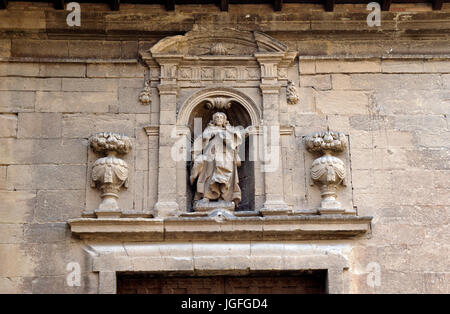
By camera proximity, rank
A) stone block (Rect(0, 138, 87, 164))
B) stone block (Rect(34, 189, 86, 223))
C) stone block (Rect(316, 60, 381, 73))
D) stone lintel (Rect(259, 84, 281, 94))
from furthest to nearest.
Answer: stone block (Rect(316, 60, 381, 73)) < stone lintel (Rect(259, 84, 281, 94)) < stone block (Rect(0, 138, 87, 164)) < stone block (Rect(34, 189, 86, 223))

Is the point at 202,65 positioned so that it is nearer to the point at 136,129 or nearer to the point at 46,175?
the point at 136,129

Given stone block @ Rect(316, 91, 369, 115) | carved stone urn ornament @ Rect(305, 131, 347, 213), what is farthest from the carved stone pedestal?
stone block @ Rect(316, 91, 369, 115)

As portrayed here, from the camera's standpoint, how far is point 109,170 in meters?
10.1

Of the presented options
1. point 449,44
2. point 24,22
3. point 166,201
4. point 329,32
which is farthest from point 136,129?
point 449,44

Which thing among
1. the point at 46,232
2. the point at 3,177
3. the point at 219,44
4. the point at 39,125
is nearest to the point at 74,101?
the point at 39,125

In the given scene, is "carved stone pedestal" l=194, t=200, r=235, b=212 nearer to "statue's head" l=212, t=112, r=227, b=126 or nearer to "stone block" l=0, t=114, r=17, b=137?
"statue's head" l=212, t=112, r=227, b=126

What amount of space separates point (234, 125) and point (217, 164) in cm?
87

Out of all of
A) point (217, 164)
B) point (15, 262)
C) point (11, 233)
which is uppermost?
point (217, 164)

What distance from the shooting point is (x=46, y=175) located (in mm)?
10289

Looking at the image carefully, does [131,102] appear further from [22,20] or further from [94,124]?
[22,20]

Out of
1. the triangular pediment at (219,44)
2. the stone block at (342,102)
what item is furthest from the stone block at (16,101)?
the stone block at (342,102)

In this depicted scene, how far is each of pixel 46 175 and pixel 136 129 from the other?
3.90 feet

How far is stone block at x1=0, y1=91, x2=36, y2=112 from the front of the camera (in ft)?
34.9

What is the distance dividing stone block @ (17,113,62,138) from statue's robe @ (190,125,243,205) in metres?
1.67
